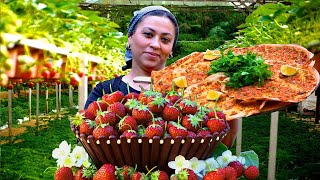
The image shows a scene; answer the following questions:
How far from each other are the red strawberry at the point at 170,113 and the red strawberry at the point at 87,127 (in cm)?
27

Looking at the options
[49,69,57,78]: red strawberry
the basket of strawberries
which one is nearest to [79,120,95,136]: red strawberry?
the basket of strawberries

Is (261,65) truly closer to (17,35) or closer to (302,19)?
(302,19)

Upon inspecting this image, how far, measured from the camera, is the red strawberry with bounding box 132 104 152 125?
6.14 ft

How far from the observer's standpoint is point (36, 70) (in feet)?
5.32

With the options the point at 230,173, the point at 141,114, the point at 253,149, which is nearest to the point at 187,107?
the point at 141,114

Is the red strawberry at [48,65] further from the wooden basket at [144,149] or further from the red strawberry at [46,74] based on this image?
the wooden basket at [144,149]

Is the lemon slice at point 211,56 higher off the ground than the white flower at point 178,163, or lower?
higher

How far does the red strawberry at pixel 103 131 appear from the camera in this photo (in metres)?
1.80

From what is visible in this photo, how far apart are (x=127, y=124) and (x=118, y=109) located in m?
0.11

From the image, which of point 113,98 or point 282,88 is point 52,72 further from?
point 282,88

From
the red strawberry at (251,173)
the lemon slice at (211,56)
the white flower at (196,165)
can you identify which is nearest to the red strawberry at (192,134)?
the white flower at (196,165)

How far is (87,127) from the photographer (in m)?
1.88

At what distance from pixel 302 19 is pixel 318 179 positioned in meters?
4.79

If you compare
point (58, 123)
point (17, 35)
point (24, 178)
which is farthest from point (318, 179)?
point (58, 123)
